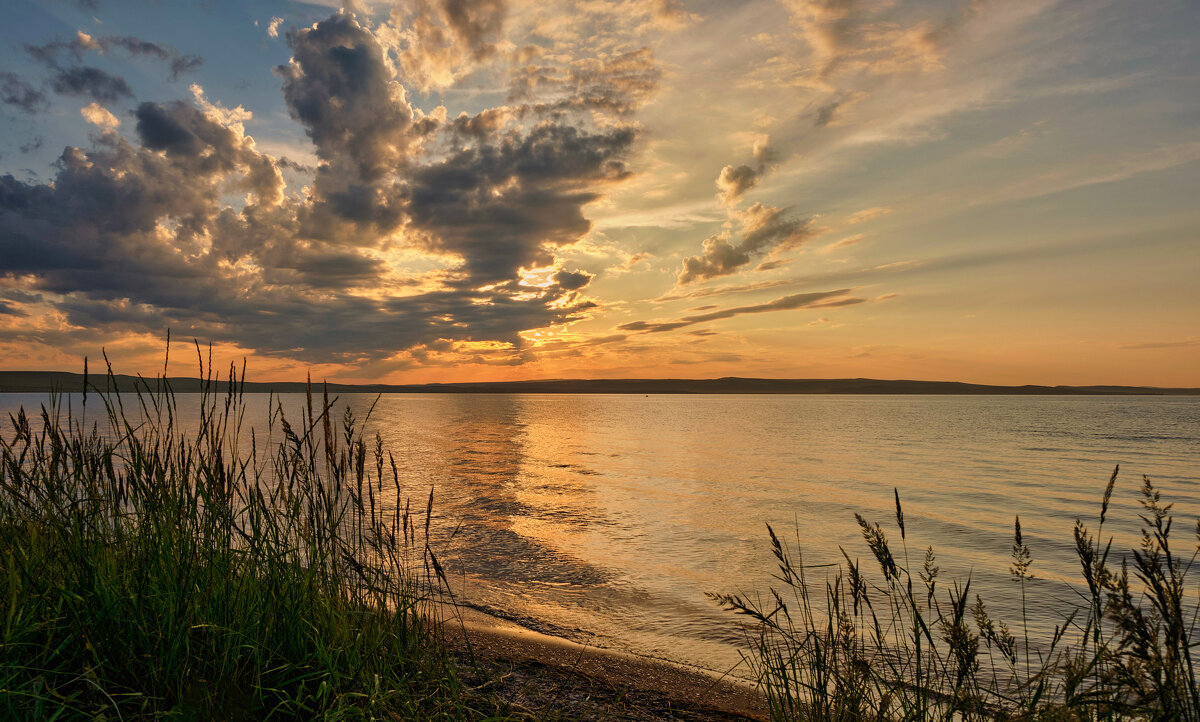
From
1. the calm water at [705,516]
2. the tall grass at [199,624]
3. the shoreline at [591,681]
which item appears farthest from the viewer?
the calm water at [705,516]

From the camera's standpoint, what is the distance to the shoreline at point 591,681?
4586 millimetres

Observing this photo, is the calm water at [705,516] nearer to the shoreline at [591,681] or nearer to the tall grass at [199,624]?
the shoreline at [591,681]

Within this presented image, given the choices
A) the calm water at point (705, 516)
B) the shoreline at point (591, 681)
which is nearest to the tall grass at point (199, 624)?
the shoreline at point (591, 681)

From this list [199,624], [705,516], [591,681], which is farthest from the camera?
[705,516]

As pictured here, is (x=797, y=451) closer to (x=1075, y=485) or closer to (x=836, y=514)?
(x=1075, y=485)

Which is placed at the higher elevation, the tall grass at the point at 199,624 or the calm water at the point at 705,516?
the tall grass at the point at 199,624

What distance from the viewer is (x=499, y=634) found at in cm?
681

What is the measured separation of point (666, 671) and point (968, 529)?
1087 centimetres

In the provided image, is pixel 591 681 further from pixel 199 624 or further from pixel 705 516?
pixel 705 516

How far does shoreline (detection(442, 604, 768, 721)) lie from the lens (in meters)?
4.59

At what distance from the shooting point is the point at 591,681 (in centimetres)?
527

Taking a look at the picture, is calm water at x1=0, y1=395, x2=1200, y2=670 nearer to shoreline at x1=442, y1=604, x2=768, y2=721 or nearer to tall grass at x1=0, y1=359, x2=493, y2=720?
shoreline at x1=442, y1=604, x2=768, y2=721

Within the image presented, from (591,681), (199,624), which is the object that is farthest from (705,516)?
(199,624)

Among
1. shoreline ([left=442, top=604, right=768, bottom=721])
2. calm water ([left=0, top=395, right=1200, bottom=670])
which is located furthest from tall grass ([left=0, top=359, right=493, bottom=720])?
calm water ([left=0, top=395, right=1200, bottom=670])
